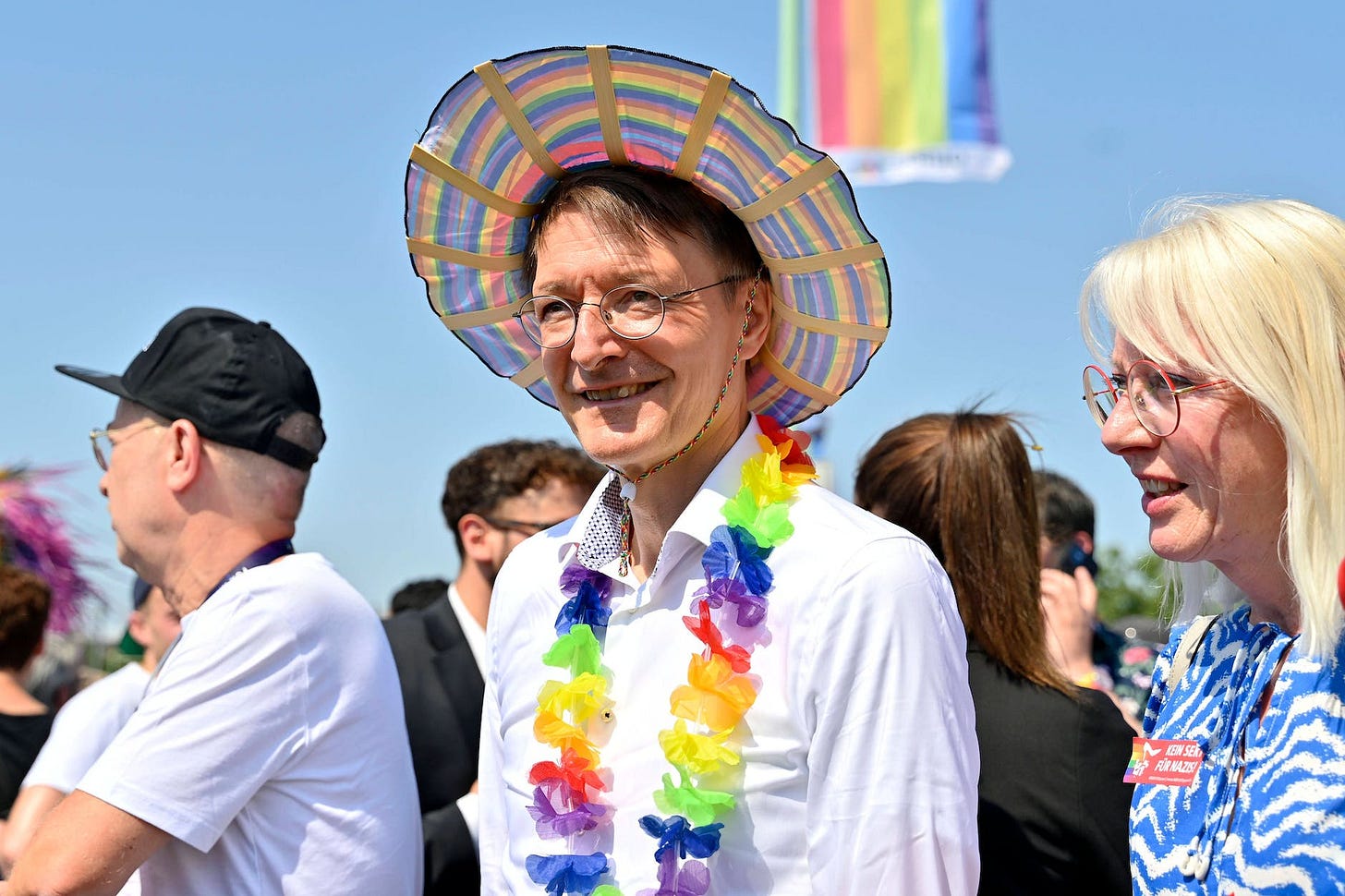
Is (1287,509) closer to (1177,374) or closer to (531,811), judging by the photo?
(1177,374)

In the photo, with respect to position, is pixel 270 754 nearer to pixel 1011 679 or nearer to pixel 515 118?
pixel 515 118

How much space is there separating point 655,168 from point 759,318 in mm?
352

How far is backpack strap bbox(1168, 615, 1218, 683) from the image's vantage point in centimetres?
232

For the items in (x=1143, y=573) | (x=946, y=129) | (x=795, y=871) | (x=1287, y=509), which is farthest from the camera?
(x=946, y=129)

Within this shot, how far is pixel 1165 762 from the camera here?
2.15 metres

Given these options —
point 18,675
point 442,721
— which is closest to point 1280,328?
point 442,721

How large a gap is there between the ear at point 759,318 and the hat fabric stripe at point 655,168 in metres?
0.02

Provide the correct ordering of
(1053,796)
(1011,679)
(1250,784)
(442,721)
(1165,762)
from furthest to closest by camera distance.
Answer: (442,721)
(1011,679)
(1053,796)
(1165,762)
(1250,784)

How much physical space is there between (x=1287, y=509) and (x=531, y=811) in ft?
4.42

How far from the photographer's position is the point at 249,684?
281 centimetres

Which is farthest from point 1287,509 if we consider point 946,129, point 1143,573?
point 946,129

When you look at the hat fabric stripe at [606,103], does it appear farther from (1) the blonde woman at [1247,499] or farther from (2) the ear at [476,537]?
(2) the ear at [476,537]

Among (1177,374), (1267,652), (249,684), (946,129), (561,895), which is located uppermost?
(946,129)

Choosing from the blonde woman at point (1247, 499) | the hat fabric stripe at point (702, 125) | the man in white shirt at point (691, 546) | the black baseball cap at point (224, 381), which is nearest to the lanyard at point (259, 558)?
the black baseball cap at point (224, 381)
